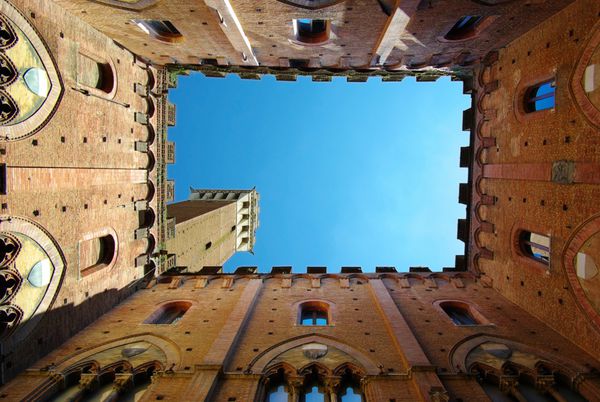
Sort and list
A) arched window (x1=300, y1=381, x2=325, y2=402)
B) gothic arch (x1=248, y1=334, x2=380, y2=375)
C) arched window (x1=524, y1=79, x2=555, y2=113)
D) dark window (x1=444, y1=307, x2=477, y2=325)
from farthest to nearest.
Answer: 1. dark window (x1=444, y1=307, x2=477, y2=325)
2. arched window (x1=524, y1=79, x2=555, y2=113)
3. gothic arch (x1=248, y1=334, x2=380, y2=375)
4. arched window (x1=300, y1=381, x2=325, y2=402)

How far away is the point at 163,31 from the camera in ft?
49.1

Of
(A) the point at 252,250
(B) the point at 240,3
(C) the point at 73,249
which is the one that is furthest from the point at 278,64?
(A) the point at 252,250

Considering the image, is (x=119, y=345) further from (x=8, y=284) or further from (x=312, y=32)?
(x=312, y=32)

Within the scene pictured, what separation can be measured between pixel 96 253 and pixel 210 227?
15.6 metres

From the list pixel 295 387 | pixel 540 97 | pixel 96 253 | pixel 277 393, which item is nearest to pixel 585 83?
pixel 540 97

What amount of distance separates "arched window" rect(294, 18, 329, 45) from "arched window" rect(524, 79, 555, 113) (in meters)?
7.64

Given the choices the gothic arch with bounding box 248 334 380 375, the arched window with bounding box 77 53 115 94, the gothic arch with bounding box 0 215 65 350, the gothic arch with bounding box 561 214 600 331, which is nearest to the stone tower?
the arched window with bounding box 77 53 115 94

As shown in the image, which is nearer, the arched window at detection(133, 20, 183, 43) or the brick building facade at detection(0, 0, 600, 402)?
the brick building facade at detection(0, 0, 600, 402)

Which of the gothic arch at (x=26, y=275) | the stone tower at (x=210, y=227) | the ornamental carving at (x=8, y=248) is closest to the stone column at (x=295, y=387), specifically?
the gothic arch at (x=26, y=275)

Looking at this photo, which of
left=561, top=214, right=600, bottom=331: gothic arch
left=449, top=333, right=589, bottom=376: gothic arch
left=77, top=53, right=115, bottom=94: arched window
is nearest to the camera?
left=561, top=214, right=600, bottom=331: gothic arch

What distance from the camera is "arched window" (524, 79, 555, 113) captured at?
12.1 meters

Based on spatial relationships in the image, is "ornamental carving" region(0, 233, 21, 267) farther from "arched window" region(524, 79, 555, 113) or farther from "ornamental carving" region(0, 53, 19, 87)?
"arched window" region(524, 79, 555, 113)

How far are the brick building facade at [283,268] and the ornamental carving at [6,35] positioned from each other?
0.18 ft

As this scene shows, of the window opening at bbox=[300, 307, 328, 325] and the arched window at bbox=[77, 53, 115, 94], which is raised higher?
the arched window at bbox=[77, 53, 115, 94]
